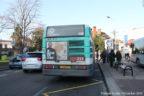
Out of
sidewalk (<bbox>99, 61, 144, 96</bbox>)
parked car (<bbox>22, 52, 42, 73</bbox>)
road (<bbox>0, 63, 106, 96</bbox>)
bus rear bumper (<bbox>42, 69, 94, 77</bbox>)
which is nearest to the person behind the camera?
sidewalk (<bbox>99, 61, 144, 96</bbox>)

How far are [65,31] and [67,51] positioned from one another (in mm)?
1080

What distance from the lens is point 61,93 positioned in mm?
6258

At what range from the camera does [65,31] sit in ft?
26.0

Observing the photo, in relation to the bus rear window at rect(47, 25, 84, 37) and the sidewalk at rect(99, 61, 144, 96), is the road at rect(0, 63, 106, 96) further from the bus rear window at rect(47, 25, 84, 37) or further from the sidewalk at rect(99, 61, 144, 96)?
the bus rear window at rect(47, 25, 84, 37)

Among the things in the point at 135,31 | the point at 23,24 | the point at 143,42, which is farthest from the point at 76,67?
the point at 135,31

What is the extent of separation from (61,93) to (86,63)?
1.96 meters

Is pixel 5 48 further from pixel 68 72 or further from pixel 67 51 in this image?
pixel 68 72

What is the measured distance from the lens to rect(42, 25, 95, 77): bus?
24.4 feet

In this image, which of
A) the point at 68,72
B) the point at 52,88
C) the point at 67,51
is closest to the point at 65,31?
the point at 67,51

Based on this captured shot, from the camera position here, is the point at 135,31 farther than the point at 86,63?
Yes

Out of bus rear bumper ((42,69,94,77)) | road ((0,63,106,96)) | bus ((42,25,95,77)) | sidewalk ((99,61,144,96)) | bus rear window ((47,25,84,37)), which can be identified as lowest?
road ((0,63,106,96))

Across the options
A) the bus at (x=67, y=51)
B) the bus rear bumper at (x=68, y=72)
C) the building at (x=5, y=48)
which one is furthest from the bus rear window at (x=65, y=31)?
the building at (x=5, y=48)

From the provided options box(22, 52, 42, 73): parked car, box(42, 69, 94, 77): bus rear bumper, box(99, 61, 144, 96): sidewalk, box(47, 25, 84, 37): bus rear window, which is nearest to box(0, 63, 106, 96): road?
box(99, 61, 144, 96): sidewalk

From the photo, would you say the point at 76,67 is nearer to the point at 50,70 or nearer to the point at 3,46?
the point at 50,70
